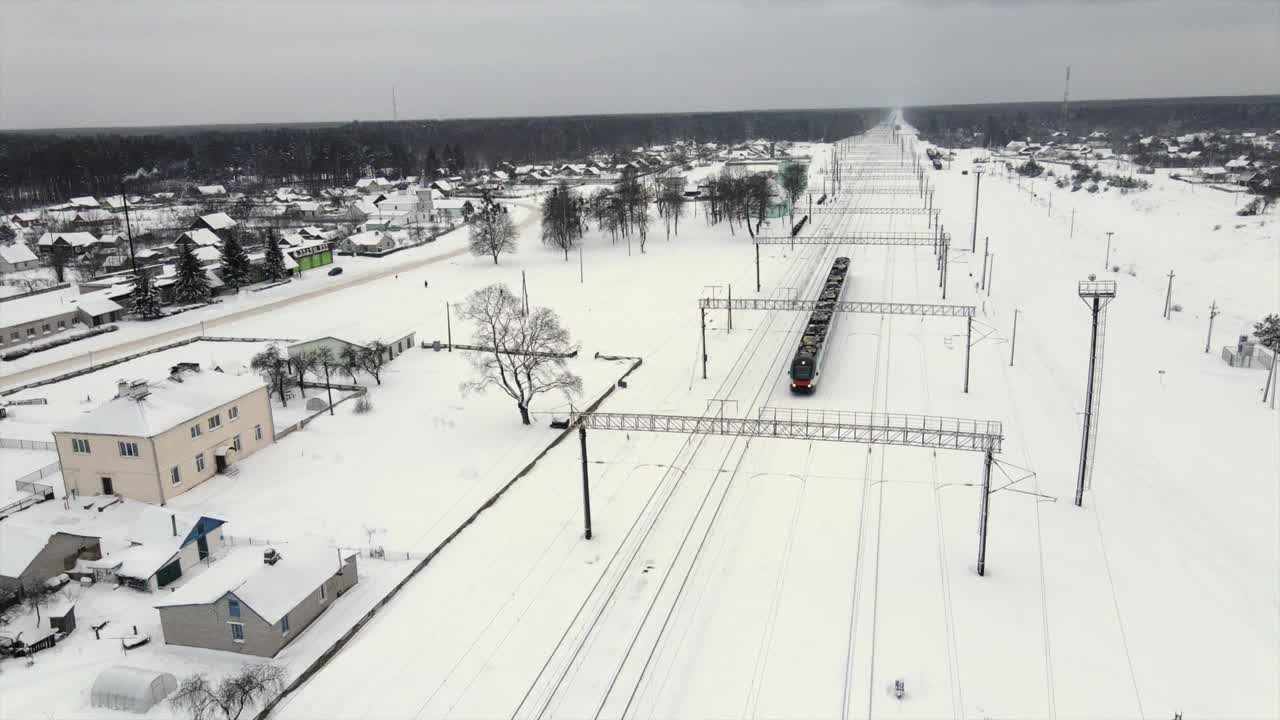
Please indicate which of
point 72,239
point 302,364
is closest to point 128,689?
point 302,364

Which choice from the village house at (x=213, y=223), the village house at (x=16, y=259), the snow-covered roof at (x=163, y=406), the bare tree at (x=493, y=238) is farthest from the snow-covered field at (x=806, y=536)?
the village house at (x=213, y=223)

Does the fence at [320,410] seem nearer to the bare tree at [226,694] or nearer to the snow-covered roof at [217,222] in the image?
Result: the bare tree at [226,694]

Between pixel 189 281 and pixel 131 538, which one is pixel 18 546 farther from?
pixel 189 281

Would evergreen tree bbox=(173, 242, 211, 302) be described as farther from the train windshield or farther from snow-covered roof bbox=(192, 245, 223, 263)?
the train windshield

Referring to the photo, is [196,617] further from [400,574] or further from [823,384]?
[823,384]

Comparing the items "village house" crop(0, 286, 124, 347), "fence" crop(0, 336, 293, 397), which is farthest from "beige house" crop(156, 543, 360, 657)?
"village house" crop(0, 286, 124, 347)

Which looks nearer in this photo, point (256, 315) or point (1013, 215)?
point (256, 315)

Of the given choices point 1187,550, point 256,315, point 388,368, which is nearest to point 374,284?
point 256,315
